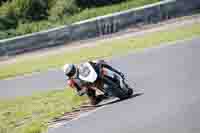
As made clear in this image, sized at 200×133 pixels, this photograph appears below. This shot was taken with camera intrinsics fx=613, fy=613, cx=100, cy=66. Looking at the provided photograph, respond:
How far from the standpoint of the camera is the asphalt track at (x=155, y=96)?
1022cm

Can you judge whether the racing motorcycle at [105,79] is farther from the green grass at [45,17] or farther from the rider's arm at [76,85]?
the green grass at [45,17]

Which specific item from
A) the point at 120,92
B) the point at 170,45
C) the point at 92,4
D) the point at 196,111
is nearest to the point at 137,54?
the point at 170,45

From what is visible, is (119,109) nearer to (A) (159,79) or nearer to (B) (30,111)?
(A) (159,79)

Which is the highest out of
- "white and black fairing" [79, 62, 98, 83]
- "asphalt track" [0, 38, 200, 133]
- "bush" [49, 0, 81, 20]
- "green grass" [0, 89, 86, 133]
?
"bush" [49, 0, 81, 20]

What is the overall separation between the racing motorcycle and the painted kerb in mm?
12122

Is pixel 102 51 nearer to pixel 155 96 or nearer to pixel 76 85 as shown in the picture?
pixel 76 85

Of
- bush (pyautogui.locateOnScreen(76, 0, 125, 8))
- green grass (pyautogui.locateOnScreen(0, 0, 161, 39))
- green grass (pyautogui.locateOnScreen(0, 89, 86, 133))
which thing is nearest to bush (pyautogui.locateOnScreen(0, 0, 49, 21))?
green grass (pyautogui.locateOnScreen(0, 0, 161, 39))

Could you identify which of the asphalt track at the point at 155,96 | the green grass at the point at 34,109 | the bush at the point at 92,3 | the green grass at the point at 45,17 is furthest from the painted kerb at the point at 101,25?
the green grass at the point at 34,109

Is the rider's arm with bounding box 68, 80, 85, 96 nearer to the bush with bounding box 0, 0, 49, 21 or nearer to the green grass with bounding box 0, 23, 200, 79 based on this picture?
the green grass with bounding box 0, 23, 200, 79

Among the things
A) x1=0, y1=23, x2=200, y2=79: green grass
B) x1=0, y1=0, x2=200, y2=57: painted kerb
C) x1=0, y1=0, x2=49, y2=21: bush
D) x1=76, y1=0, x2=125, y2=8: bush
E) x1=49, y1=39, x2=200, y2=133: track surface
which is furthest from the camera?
x1=0, y1=0, x2=49, y2=21: bush

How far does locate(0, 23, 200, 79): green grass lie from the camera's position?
2092cm

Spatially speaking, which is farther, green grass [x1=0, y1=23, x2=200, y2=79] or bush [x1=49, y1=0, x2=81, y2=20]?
bush [x1=49, y1=0, x2=81, y2=20]

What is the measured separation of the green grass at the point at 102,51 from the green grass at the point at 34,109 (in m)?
4.98

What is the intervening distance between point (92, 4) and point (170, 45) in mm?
11324
